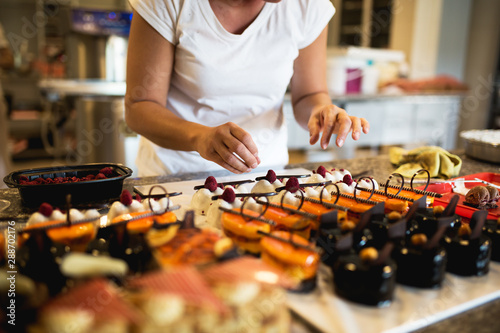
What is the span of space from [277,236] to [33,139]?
512 centimetres

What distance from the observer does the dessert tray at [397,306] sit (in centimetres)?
57

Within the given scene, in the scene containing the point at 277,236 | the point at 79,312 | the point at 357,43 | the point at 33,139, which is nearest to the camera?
the point at 79,312

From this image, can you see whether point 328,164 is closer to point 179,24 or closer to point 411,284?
point 179,24

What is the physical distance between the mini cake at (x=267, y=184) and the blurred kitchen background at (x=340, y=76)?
7.02 ft

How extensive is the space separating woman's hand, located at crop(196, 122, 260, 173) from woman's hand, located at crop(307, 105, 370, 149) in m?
0.26

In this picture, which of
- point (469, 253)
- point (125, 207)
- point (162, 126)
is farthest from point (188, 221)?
point (162, 126)

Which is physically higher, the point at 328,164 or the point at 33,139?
the point at 328,164

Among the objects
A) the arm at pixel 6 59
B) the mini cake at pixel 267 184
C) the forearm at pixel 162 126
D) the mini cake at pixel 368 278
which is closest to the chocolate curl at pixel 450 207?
the mini cake at pixel 368 278

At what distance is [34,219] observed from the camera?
0.77 m

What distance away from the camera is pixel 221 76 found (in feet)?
4.52

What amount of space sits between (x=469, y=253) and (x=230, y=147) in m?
0.55

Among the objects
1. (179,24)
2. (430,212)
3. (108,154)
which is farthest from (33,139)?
(430,212)

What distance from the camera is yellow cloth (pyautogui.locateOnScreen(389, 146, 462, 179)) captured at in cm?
139

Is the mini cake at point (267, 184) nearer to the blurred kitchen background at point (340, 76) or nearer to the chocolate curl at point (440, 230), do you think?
the chocolate curl at point (440, 230)
